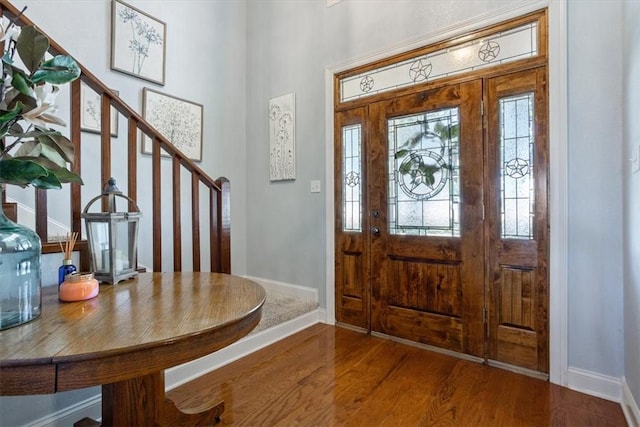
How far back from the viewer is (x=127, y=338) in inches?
28.2

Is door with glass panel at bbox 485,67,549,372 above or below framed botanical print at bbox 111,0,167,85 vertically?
below

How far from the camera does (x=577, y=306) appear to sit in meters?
1.89

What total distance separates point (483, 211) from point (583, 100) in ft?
2.69

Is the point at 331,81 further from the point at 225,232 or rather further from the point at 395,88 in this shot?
the point at 225,232

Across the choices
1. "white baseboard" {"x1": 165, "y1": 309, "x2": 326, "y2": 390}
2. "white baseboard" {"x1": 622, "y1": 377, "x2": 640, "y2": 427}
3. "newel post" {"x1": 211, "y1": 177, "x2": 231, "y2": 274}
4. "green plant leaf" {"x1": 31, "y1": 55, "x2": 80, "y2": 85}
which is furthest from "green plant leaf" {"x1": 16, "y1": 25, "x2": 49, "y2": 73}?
"white baseboard" {"x1": 622, "y1": 377, "x2": 640, "y2": 427}

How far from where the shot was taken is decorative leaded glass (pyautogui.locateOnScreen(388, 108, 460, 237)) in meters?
2.33

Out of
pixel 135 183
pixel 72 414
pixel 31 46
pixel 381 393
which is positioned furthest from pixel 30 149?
pixel 381 393

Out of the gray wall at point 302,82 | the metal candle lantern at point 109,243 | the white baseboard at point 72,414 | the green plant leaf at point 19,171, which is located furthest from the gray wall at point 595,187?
the white baseboard at point 72,414

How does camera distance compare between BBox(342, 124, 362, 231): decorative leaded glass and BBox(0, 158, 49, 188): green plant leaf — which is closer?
BBox(0, 158, 49, 188): green plant leaf

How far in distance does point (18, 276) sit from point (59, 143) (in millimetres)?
385

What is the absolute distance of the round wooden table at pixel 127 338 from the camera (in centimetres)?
63

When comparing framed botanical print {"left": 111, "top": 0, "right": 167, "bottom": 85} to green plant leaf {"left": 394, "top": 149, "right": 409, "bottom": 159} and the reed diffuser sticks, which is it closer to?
the reed diffuser sticks

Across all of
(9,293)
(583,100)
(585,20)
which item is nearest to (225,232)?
(9,293)

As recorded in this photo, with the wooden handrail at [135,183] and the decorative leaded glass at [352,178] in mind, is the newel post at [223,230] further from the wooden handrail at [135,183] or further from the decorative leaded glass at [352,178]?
the decorative leaded glass at [352,178]
